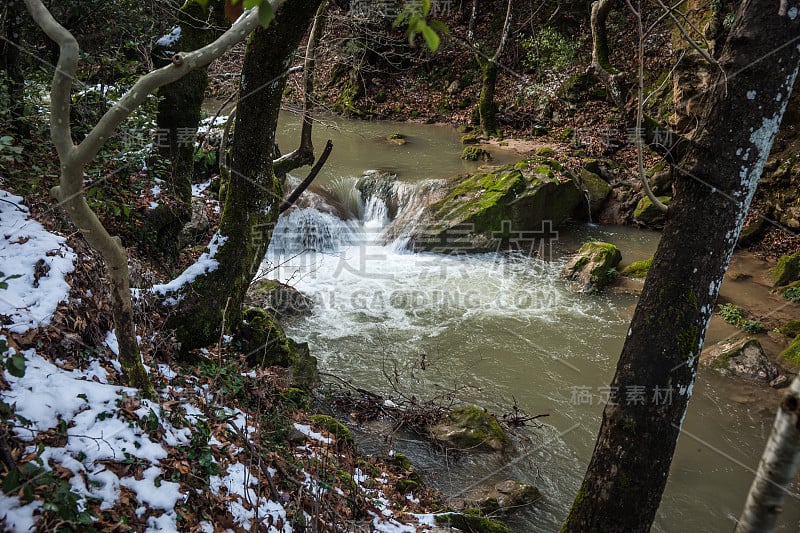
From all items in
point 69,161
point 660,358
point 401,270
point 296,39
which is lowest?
point 401,270

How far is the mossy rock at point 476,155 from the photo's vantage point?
1427 cm

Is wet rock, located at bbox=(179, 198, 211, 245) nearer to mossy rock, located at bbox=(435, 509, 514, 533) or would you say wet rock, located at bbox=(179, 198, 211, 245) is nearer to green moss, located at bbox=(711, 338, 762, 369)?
mossy rock, located at bbox=(435, 509, 514, 533)

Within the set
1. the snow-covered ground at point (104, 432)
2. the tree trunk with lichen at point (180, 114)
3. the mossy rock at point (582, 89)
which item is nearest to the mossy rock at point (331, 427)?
the snow-covered ground at point (104, 432)

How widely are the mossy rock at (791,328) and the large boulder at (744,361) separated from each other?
940 mm

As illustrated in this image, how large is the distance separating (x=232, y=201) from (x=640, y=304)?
3489mm

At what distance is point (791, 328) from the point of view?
313 inches

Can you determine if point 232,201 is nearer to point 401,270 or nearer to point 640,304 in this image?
point 640,304

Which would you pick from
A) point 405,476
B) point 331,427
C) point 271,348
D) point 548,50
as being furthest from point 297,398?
point 548,50

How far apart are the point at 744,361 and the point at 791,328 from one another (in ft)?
4.37

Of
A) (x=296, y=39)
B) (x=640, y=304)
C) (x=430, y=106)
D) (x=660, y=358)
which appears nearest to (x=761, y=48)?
(x=640, y=304)

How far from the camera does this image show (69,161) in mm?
2553

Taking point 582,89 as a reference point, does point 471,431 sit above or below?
below

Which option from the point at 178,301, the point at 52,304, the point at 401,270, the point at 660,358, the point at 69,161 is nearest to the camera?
the point at 69,161

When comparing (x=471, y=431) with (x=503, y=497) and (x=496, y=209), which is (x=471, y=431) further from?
(x=496, y=209)
